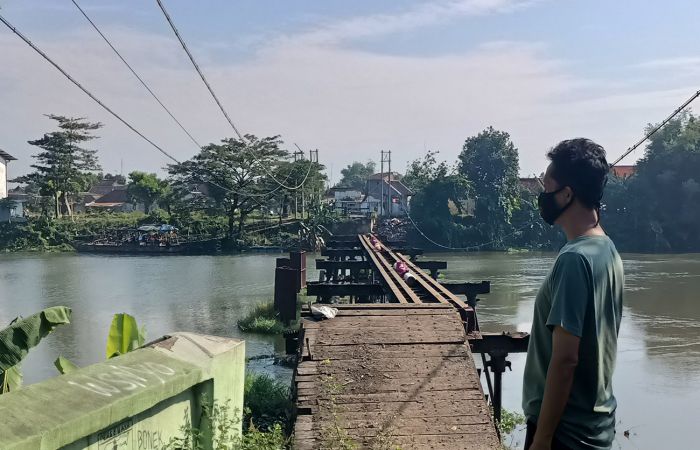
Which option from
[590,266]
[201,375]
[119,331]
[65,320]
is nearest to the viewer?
[590,266]

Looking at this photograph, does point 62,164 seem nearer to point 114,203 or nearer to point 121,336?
point 114,203

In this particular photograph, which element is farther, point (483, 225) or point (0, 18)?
point (483, 225)

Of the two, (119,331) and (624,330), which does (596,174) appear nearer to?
(119,331)

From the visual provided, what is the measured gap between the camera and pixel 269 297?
78.9 feet

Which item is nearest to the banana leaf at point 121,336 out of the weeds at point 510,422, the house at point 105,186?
the weeds at point 510,422

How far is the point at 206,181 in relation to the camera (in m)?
48.1

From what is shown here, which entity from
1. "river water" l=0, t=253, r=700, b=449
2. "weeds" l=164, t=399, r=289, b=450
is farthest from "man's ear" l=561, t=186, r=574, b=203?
"river water" l=0, t=253, r=700, b=449

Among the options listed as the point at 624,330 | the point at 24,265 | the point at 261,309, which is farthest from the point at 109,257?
the point at 624,330

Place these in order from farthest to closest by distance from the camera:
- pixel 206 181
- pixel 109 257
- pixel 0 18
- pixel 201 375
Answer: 1. pixel 206 181
2. pixel 109 257
3. pixel 0 18
4. pixel 201 375

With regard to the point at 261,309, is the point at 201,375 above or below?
above

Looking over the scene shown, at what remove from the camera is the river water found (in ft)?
39.8

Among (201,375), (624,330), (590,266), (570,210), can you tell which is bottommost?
(624,330)

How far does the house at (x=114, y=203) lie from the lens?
6945 centimetres

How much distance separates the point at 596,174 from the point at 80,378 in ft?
A: 9.29
